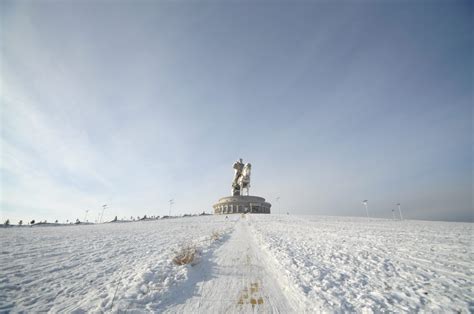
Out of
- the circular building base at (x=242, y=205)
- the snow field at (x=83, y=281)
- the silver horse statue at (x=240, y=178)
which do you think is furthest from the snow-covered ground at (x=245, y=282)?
the silver horse statue at (x=240, y=178)

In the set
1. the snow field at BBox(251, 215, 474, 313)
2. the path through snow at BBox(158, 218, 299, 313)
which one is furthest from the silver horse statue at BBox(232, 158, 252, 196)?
the path through snow at BBox(158, 218, 299, 313)

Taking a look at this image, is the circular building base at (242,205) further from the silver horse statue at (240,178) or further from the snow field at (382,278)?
the snow field at (382,278)

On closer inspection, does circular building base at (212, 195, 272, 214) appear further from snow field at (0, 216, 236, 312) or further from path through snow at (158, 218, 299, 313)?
path through snow at (158, 218, 299, 313)

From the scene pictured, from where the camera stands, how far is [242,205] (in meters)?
56.6

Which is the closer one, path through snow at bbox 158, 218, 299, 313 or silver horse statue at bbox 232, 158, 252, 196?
path through snow at bbox 158, 218, 299, 313

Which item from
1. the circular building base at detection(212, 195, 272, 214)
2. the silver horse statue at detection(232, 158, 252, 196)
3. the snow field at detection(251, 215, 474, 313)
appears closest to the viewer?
the snow field at detection(251, 215, 474, 313)

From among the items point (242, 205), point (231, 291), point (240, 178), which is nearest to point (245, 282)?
point (231, 291)

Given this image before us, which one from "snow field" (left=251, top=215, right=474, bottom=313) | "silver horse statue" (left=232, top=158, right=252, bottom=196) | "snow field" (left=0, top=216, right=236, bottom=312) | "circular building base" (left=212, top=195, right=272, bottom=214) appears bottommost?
"snow field" (left=251, top=215, right=474, bottom=313)

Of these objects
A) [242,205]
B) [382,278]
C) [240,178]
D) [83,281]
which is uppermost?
[240,178]

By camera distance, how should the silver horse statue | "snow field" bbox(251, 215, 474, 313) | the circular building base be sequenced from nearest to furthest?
"snow field" bbox(251, 215, 474, 313) → the circular building base → the silver horse statue

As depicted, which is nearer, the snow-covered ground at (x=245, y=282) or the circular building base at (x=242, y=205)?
the snow-covered ground at (x=245, y=282)

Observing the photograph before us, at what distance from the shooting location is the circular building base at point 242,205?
185 ft

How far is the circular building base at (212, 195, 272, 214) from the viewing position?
56.4m

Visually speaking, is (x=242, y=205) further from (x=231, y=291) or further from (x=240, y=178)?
(x=231, y=291)
